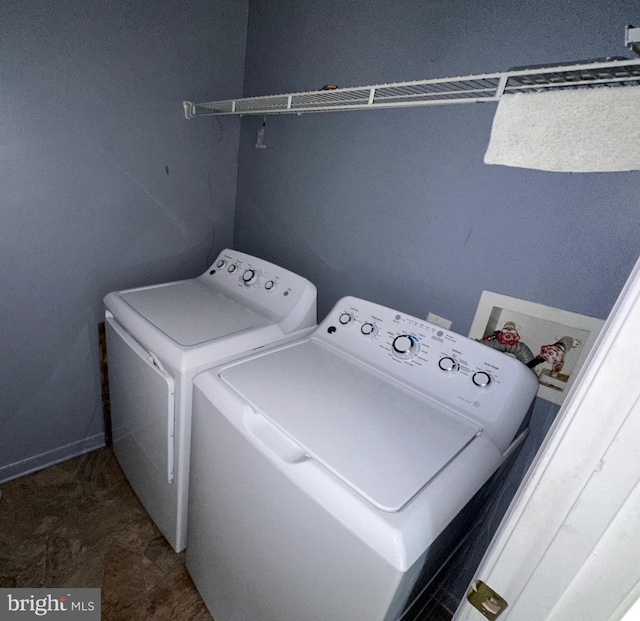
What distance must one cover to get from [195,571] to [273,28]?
241 centimetres

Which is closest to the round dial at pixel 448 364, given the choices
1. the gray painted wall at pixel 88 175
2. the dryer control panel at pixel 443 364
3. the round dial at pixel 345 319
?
the dryer control panel at pixel 443 364

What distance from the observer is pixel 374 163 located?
55.9 inches

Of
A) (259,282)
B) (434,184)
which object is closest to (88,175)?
(259,282)

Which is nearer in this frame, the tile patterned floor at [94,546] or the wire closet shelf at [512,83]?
the wire closet shelf at [512,83]

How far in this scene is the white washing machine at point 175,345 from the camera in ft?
4.08

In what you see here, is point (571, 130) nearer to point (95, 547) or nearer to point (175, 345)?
point (175, 345)

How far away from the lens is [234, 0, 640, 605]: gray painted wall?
3.22ft

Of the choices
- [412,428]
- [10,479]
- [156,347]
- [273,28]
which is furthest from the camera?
[10,479]

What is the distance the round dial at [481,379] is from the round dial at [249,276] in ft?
3.49

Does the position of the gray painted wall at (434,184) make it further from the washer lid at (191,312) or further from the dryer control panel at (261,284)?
the washer lid at (191,312)

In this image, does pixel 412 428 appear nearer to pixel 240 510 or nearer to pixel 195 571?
pixel 240 510

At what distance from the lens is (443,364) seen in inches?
44.1

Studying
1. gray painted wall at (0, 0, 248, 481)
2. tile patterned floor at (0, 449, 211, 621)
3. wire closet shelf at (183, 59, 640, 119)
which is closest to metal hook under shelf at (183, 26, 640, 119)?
wire closet shelf at (183, 59, 640, 119)

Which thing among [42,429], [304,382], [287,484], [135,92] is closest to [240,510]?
[287,484]
